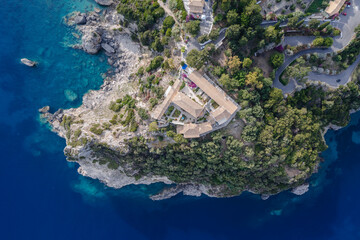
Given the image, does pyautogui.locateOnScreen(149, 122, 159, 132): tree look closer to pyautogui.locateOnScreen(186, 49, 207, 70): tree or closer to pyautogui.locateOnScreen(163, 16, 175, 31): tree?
pyautogui.locateOnScreen(186, 49, 207, 70): tree

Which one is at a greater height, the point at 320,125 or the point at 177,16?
the point at 177,16

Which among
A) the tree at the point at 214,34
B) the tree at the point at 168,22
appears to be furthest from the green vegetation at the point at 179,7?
the tree at the point at 214,34

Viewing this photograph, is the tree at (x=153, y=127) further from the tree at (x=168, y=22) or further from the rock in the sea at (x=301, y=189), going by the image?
the rock in the sea at (x=301, y=189)

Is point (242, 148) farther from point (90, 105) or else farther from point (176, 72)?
point (90, 105)

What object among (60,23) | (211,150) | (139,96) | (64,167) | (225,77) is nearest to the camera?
(225,77)

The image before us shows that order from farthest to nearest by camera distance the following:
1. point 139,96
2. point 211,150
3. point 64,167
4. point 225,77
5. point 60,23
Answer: point 64,167, point 60,23, point 139,96, point 211,150, point 225,77

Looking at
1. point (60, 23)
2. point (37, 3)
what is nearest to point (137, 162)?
point (60, 23)
